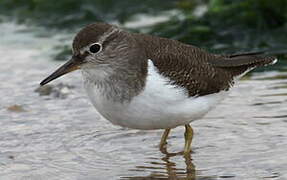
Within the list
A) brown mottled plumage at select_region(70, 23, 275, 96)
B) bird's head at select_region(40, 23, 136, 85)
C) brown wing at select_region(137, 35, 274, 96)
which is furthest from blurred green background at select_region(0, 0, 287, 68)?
bird's head at select_region(40, 23, 136, 85)

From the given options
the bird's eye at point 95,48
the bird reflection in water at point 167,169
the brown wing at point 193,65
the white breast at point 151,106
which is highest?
the bird's eye at point 95,48

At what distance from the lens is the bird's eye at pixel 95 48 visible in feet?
26.2

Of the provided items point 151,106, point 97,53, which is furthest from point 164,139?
point 97,53

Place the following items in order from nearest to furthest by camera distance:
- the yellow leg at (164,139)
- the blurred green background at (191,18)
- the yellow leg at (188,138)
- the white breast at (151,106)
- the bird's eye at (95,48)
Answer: the white breast at (151,106)
the bird's eye at (95,48)
the yellow leg at (188,138)
the yellow leg at (164,139)
the blurred green background at (191,18)

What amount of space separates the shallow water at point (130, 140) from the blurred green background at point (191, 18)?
1512 millimetres

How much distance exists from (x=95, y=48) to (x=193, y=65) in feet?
4.09

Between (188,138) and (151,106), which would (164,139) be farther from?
(151,106)

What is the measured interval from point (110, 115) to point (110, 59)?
0.72 meters

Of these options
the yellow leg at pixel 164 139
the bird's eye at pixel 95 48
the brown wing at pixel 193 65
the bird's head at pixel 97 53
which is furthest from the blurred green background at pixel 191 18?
the bird's eye at pixel 95 48

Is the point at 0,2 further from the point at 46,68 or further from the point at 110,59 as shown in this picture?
the point at 110,59

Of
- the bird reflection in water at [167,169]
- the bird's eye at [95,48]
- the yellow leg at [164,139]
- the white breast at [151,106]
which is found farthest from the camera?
the yellow leg at [164,139]

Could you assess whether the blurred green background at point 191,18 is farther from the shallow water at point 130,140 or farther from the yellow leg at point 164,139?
the yellow leg at point 164,139

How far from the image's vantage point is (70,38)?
1375 cm

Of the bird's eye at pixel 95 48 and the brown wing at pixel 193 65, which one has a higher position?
the bird's eye at pixel 95 48
